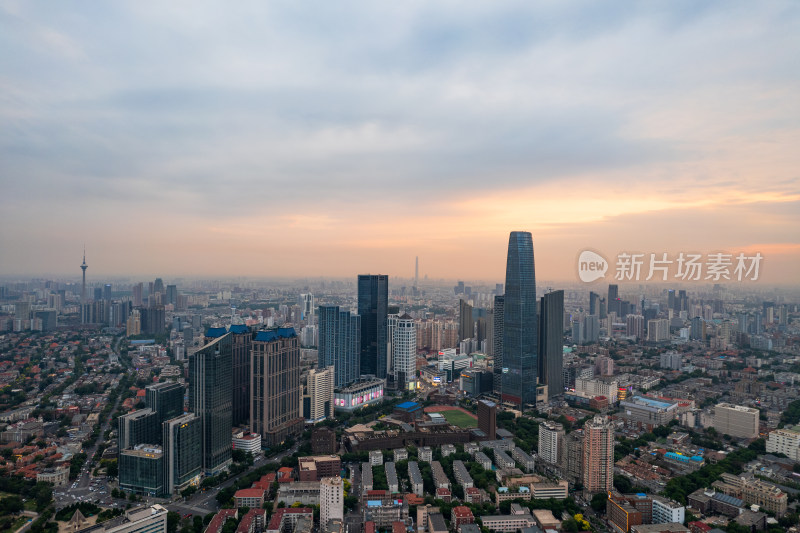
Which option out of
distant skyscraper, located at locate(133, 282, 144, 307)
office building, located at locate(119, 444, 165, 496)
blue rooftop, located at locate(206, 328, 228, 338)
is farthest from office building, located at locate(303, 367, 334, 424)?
distant skyscraper, located at locate(133, 282, 144, 307)

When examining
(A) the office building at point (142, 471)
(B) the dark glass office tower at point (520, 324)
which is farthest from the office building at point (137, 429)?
(B) the dark glass office tower at point (520, 324)

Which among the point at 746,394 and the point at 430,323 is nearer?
the point at 746,394

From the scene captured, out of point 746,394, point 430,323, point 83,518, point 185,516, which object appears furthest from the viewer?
point 430,323

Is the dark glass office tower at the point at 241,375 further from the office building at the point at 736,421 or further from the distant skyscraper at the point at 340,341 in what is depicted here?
the office building at the point at 736,421

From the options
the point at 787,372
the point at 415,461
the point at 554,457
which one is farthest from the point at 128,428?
the point at 787,372

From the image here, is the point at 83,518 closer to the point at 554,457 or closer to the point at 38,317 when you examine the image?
the point at 554,457
